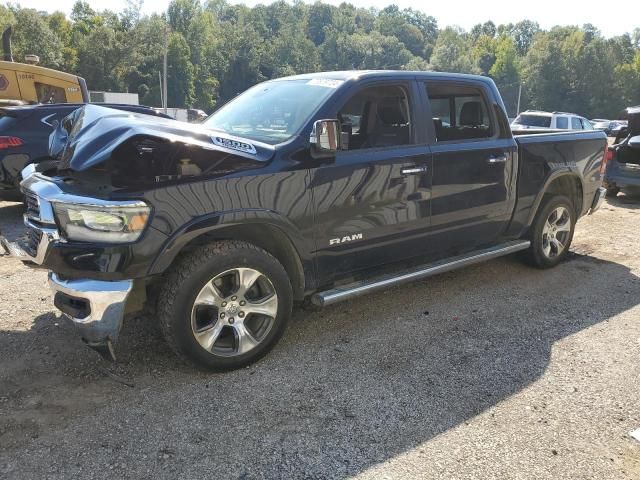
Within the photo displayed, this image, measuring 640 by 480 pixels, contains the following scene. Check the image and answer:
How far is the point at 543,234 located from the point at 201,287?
12.4ft

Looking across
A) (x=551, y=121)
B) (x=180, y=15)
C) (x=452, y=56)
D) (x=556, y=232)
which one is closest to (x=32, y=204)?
(x=556, y=232)

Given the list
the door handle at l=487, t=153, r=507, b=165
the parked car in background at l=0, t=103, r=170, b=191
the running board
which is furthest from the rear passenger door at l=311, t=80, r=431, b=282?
the parked car in background at l=0, t=103, r=170, b=191

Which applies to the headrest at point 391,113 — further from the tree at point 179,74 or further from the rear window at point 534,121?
the tree at point 179,74

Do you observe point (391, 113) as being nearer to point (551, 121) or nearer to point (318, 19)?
point (551, 121)

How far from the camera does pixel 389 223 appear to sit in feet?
13.1

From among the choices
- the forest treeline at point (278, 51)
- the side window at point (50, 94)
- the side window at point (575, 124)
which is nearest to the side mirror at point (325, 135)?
the side window at point (50, 94)

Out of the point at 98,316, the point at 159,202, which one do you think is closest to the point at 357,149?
the point at 159,202

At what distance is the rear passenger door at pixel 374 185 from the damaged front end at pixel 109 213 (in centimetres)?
83

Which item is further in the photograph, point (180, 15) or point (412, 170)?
point (180, 15)

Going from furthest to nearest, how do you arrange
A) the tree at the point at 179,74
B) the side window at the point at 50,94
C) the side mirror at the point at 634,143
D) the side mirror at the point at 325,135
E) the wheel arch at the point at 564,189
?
the tree at the point at 179,74 < the side window at the point at 50,94 < the side mirror at the point at 634,143 < the wheel arch at the point at 564,189 < the side mirror at the point at 325,135

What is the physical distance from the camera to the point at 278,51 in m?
115

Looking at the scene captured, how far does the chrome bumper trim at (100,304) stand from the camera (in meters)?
2.93

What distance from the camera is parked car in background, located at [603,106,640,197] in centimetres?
945

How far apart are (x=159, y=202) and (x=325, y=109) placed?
139 cm
